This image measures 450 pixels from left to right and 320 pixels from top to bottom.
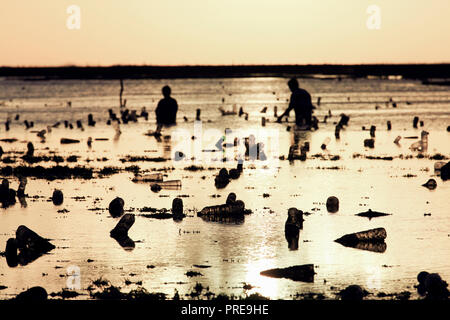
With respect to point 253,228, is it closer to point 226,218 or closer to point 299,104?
point 226,218

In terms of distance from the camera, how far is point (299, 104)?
132 feet

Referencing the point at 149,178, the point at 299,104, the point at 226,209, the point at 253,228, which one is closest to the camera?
the point at 253,228

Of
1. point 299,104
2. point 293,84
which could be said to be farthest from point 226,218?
point 299,104

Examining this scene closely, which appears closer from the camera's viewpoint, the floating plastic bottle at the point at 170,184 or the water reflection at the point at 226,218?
the water reflection at the point at 226,218

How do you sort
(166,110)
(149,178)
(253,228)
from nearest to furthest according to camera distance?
(253,228)
(149,178)
(166,110)

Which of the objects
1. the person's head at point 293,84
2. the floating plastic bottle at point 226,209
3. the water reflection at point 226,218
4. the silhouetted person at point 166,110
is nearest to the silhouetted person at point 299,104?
the person's head at point 293,84

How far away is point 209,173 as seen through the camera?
26141 millimetres

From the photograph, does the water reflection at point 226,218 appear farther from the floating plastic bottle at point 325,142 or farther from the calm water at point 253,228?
the floating plastic bottle at point 325,142

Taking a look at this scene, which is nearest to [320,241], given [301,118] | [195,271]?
[195,271]

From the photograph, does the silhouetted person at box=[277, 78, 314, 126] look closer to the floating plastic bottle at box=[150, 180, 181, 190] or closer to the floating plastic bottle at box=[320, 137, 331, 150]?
the floating plastic bottle at box=[320, 137, 331, 150]

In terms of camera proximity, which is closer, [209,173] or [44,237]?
[44,237]

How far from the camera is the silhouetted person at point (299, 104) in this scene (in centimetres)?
3928
